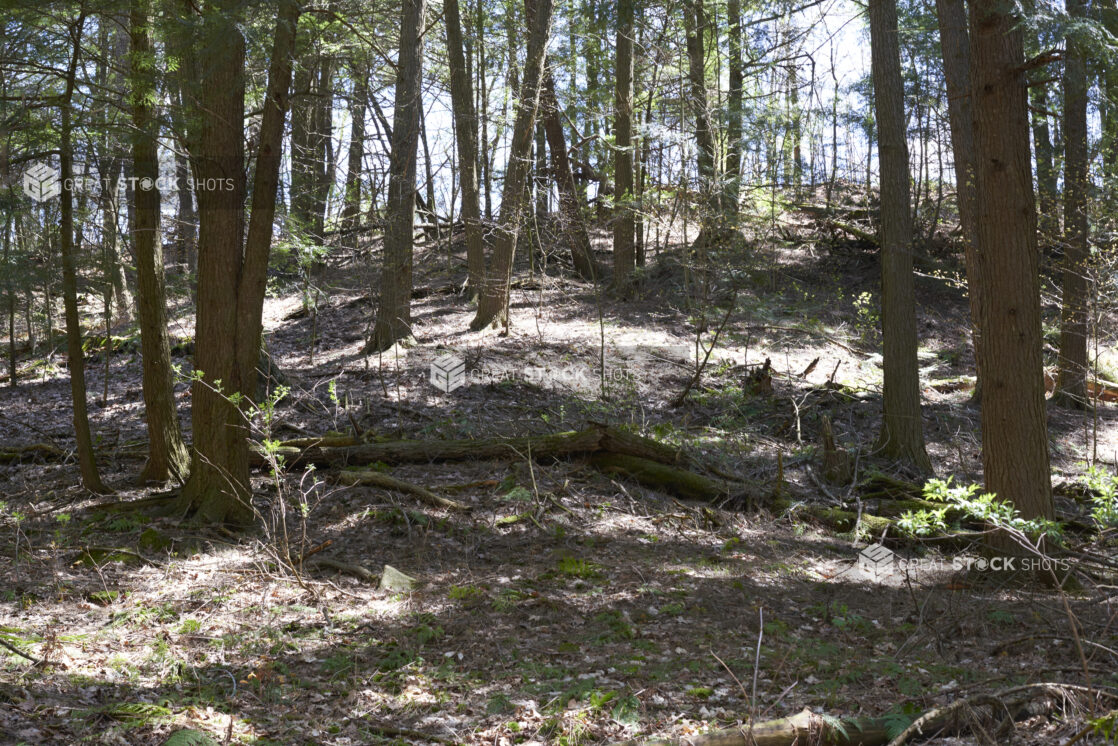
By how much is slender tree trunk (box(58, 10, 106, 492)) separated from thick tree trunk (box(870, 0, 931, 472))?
28.0ft

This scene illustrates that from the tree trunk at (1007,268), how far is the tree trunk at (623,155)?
28.5ft

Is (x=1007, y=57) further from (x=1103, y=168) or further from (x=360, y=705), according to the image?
(x=1103, y=168)

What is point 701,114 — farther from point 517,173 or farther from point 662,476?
point 662,476

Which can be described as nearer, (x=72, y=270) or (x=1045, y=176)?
(x=72, y=270)

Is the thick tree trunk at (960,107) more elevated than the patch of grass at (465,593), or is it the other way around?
the thick tree trunk at (960,107)

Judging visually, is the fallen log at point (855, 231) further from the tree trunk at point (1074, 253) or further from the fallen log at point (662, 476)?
the fallen log at point (662, 476)

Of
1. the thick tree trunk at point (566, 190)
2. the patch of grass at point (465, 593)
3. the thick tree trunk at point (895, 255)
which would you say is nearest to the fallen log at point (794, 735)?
the patch of grass at point (465, 593)

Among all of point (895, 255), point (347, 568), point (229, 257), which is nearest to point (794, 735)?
point (347, 568)

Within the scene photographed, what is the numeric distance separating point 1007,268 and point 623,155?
11.1 m

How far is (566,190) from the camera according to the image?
17547mm

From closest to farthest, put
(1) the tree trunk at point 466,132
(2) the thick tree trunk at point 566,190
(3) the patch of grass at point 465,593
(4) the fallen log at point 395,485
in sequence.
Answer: (3) the patch of grass at point 465,593 < (4) the fallen log at point 395,485 < (1) the tree trunk at point 466,132 < (2) the thick tree trunk at point 566,190

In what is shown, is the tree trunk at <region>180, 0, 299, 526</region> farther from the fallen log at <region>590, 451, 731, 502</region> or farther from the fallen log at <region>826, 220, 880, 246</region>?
the fallen log at <region>826, 220, 880, 246</region>

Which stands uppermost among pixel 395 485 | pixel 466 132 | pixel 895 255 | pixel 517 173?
pixel 466 132

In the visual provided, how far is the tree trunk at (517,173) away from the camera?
1298cm
